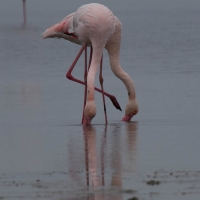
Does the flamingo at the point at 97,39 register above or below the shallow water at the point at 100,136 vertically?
above

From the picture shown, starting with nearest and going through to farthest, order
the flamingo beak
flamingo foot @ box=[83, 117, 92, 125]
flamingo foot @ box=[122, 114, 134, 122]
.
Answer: flamingo foot @ box=[83, 117, 92, 125]
flamingo foot @ box=[122, 114, 134, 122]
the flamingo beak

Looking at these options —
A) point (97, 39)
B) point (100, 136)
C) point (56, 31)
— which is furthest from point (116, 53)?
point (100, 136)

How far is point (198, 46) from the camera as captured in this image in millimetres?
16688

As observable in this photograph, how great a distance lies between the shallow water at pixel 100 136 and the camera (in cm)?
473

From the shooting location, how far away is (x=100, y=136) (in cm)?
685

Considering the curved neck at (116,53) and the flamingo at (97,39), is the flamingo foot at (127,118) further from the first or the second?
the curved neck at (116,53)

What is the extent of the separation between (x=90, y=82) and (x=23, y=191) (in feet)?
11.1

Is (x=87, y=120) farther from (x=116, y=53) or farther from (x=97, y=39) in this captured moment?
(x=116, y=53)

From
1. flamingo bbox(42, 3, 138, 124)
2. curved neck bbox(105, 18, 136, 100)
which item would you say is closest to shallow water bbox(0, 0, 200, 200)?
flamingo bbox(42, 3, 138, 124)

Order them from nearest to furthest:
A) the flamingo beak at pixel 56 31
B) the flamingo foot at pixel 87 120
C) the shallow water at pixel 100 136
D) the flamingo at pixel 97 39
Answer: the shallow water at pixel 100 136 < the flamingo foot at pixel 87 120 < the flamingo at pixel 97 39 < the flamingo beak at pixel 56 31

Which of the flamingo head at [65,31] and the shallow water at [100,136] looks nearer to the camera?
the shallow water at [100,136]

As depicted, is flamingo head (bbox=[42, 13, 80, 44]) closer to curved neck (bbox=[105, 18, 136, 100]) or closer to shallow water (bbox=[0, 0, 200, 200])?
curved neck (bbox=[105, 18, 136, 100])

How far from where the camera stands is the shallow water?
4.73 meters

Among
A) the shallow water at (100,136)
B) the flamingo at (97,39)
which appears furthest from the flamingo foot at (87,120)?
the shallow water at (100,136)
